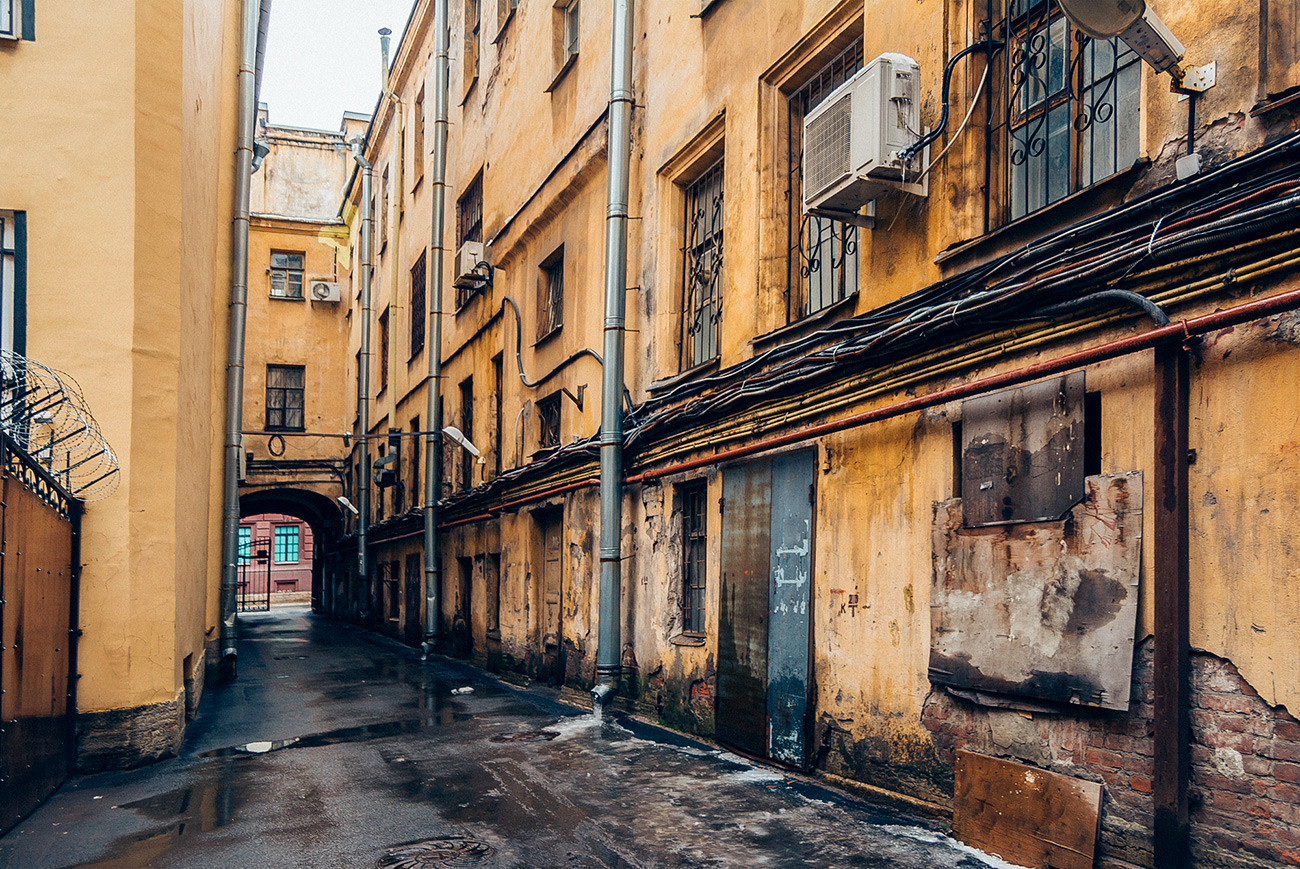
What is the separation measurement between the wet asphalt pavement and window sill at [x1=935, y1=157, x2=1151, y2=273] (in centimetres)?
329

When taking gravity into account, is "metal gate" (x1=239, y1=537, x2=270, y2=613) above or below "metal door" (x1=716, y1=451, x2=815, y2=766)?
below

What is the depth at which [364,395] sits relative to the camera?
25641mm

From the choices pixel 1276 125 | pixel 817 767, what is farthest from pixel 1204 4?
pixel 817 767

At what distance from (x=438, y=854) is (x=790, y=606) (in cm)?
310

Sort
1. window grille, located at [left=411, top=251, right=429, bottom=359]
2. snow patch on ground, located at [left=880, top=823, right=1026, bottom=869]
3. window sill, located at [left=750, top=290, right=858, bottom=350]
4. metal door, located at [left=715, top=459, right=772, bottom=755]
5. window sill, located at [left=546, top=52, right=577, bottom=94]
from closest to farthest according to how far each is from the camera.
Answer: snow patch on ground, located at [left=880, top=823, right=1026, bottom=869]
window sill, located at [left=750, top=290, right=858, bottom=350]
metal door, located at [left=715, top=459, right=772, bottom=755]
window sill, located at [left=546, top=52, right=577, bottom=94]
window grille, located at [left=411, top=251, right=429, bottom=359]

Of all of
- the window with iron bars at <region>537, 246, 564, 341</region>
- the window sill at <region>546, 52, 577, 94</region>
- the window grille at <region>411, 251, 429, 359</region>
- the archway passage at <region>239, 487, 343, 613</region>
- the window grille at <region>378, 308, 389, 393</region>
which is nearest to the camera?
the window sill at <region>546, 52, 577, 94</region>

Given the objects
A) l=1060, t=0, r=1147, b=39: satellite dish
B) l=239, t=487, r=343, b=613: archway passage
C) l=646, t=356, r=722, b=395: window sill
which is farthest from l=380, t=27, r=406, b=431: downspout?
l=1060, t=0, r=1147, b=39: satellite dish

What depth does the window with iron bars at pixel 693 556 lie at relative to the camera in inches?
360

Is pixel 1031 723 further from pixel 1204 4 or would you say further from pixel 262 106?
pixel 262 106

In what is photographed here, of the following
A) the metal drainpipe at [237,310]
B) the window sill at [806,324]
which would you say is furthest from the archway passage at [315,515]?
the window sill at [806,324]

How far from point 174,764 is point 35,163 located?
193 inches

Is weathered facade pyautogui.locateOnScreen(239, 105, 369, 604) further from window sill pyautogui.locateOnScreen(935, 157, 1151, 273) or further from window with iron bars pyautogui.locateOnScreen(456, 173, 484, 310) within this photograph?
window sill pyautogui.locateOnScreen(935, 157, 1151, 273)

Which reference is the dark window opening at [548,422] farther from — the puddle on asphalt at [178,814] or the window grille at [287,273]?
the window grille at [287,273]

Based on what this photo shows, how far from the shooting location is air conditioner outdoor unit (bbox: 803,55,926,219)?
607 centimetres
